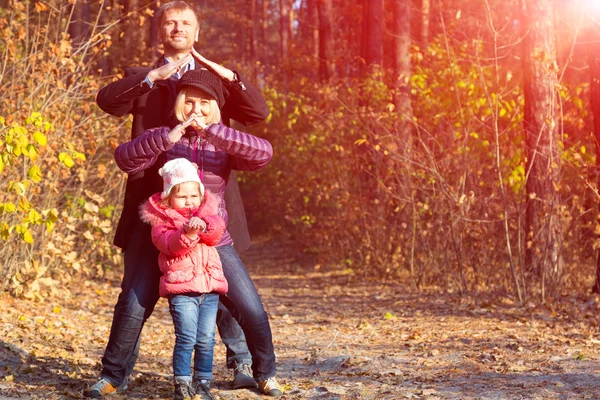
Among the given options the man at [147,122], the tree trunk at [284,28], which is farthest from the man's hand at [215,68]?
the tree trunk at [284,28]

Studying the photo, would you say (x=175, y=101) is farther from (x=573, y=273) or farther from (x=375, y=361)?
(x=573, y=273)

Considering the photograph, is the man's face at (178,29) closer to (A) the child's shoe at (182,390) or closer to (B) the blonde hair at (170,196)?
(B) the blonde hair at (170,196)

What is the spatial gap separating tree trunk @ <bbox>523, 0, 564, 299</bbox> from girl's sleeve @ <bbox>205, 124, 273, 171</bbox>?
15.0 ft

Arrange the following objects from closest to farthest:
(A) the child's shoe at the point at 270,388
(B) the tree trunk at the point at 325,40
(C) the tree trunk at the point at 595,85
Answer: (A) the child's shoe at the point at 270,388 < (C) the tree trunk at the point at 595,85 < (B) the tree trunk at the point at 325,40

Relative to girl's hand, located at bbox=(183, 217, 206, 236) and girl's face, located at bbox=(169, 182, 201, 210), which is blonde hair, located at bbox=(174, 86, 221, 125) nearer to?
girl's face, located at bbox=(169, 182, 201, 210)

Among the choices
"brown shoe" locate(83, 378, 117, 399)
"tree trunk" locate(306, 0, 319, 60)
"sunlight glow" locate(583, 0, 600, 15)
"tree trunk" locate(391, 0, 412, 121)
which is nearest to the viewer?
"brown shoe" locate(83, 378, 117, 399)

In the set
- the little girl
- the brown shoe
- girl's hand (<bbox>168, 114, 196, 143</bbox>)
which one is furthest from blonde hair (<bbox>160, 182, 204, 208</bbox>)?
the brown shoe

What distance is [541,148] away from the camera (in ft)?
30.5

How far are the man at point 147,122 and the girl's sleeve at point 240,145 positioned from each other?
0.72ft

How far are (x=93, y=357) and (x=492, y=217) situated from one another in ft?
14.6

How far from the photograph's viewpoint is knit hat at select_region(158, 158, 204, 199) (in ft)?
14.9

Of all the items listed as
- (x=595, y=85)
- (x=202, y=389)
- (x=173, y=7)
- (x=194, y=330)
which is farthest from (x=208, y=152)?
(x=595, y=85)

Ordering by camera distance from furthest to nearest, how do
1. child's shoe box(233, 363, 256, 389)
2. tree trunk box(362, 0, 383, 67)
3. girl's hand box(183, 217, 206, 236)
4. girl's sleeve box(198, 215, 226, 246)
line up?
tree trunk box(362, 0, 383, 67), child's shoe box(233, 363, 256, 389), girl's sleeve box(198, 215, 226, 246), girl's hand box(183, 217, 206, 236)

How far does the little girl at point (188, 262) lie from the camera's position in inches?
180
